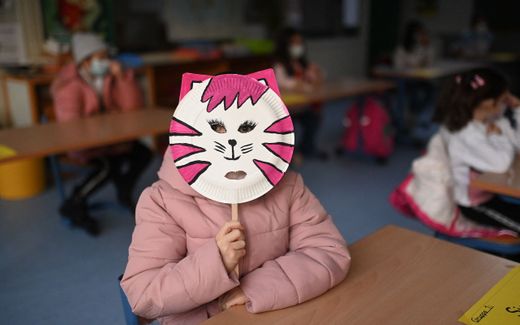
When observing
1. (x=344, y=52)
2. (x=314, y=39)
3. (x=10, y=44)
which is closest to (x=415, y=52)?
(x=314, y=39)

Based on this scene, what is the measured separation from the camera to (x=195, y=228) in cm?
115

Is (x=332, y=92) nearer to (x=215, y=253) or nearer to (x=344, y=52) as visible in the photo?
(x=215, y=253)

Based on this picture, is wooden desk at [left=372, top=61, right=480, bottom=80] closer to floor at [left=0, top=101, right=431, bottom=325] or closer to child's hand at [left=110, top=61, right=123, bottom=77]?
floor at [left=0, top=101, right=431, bottom=325]

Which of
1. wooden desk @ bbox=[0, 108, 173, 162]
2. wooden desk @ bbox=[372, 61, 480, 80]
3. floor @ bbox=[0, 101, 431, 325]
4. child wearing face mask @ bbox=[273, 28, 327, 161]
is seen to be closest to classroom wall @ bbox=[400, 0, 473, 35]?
wooden desk @ bbox=[372, 61, 480, 80]

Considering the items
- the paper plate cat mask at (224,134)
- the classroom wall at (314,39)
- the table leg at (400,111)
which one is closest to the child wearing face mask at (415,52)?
the table leg at (400,111)

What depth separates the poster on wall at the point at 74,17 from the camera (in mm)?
4408

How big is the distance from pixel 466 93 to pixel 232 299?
153 centimetres

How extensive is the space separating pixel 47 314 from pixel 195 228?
138 centimetres

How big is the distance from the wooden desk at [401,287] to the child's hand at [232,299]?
2 cm

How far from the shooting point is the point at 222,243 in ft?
3.41

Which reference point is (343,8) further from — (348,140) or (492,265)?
(492,265)

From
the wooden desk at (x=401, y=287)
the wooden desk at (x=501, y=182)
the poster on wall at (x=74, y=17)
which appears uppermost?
the poster on wall at (x=74, y=17)

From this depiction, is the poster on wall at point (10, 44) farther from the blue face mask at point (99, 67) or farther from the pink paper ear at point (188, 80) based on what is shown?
the pink paper ear at point (188, 80)

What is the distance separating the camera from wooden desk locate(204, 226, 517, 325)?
3.34ft
